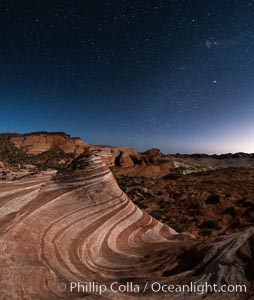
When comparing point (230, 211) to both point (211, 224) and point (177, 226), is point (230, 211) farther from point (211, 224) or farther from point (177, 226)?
point (177, 226)

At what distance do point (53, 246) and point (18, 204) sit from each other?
1.44 meters

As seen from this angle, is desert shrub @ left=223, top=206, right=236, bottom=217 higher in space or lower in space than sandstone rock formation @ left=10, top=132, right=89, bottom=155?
lower

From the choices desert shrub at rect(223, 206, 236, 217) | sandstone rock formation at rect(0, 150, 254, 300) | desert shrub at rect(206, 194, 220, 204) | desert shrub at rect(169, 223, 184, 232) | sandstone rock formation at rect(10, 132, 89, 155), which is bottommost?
desert shrub at rect(169, 223, 184, 232)

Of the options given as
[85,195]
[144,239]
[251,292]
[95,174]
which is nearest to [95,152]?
[95,174]

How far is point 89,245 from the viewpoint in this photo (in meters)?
6.27

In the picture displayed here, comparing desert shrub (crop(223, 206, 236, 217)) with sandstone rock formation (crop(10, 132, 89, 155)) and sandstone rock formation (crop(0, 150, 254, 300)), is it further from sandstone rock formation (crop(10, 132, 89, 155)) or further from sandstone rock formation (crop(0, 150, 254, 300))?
sandstone rock formation (crop(10, 132, 89, 155))

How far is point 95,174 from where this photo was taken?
8703 mm

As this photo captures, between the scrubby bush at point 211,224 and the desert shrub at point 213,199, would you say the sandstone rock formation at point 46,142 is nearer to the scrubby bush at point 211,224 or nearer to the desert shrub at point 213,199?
the desert shrub at point 213,199

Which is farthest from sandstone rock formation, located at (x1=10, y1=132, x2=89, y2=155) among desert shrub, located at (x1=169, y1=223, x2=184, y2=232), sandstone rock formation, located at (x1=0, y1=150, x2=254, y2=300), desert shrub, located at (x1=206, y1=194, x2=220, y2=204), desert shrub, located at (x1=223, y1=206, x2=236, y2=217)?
sandstone rock formation, located at (x1=0, y1=150, x2=254, y2=300)

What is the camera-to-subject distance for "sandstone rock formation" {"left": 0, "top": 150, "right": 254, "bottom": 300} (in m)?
4.08

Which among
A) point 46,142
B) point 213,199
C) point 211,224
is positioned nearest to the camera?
point 211,224

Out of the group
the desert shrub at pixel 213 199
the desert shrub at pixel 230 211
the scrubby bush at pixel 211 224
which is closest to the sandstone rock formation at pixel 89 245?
the scrubby bush at pixel 211 224

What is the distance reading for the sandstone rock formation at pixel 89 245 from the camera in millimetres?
4078

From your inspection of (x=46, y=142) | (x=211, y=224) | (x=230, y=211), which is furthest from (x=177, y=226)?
(x=46, y=142)
